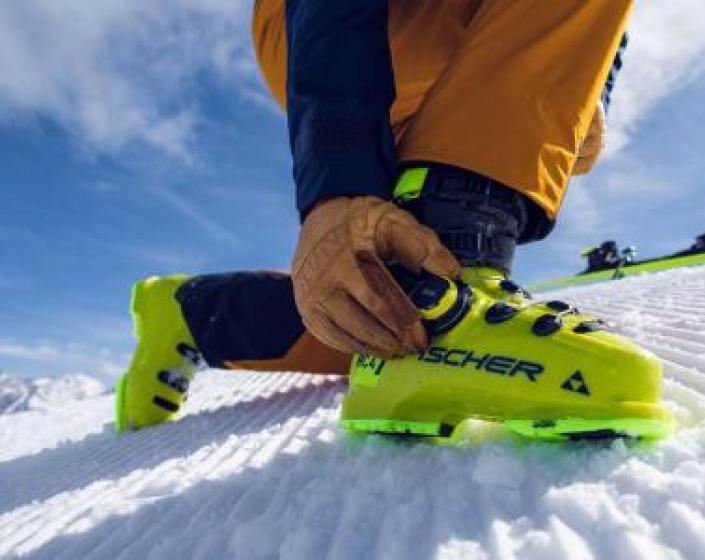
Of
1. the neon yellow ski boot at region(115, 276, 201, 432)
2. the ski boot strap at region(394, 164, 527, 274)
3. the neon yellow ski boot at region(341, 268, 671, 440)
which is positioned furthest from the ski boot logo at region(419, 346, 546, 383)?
the neon yellow ski boot at region(115, 276, 201, 432)

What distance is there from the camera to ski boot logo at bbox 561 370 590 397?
64 cm

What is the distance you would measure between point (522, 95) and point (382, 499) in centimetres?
49

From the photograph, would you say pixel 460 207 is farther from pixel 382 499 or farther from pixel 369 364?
pixel 382 499

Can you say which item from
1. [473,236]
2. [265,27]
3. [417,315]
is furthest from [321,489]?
[265,27]

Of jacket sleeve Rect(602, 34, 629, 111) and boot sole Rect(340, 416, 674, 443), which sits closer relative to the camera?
boot sole Rect(340, 416, 674, 443)

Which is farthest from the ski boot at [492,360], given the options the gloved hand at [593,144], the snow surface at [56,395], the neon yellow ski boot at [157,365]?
the snow surface at [56,395]

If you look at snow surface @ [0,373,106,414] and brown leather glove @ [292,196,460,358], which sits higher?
snow surface @ [0,373,106,414]

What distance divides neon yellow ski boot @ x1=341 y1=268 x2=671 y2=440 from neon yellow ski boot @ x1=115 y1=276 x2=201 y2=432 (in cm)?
75

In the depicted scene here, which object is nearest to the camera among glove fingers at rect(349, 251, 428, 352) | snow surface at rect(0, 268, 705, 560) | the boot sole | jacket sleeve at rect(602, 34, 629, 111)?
Result: snow surface at rect(0, 268, 705, 560)

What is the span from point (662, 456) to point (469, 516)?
0.56 ft

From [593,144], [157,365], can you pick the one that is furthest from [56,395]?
[593,144]

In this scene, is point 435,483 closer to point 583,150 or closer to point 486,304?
point 486,304

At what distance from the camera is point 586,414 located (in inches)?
24.7

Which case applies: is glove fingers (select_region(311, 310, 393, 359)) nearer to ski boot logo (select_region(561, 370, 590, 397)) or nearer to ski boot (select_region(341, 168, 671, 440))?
ski boot (select_region(341, 168, 671, 440))
